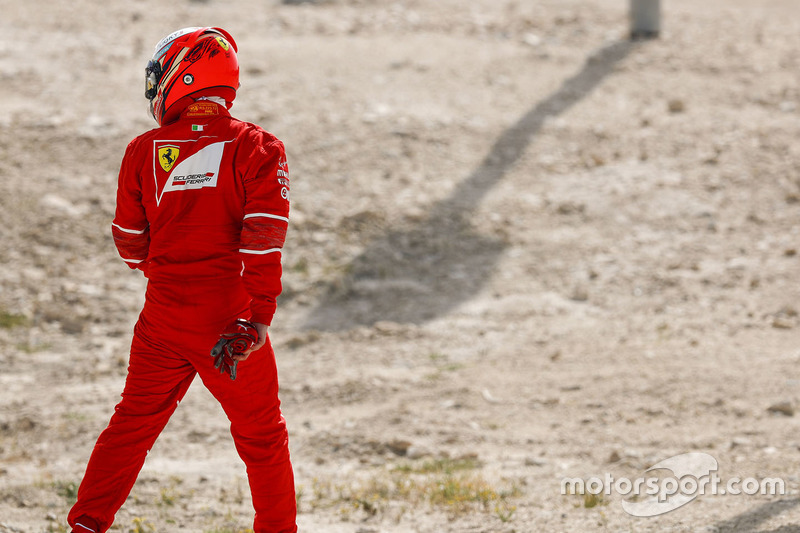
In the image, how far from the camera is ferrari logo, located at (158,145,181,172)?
3311 millimetres

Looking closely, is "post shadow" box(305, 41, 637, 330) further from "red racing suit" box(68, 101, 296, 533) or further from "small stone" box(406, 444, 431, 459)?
"red racing suit" box(68, 101, 296, 533)

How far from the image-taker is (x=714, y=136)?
9812 millimetres

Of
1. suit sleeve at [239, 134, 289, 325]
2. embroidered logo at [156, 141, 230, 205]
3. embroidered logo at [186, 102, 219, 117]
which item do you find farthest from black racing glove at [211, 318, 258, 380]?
embroidered logo at [186, 102, 219, 117]

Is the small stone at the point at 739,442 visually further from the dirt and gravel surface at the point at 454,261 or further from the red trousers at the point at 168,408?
the red trousers at the point at 168,408

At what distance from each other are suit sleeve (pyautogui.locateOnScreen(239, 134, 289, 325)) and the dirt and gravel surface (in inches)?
60.0

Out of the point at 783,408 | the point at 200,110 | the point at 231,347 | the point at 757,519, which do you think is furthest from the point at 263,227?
the point at 783,408

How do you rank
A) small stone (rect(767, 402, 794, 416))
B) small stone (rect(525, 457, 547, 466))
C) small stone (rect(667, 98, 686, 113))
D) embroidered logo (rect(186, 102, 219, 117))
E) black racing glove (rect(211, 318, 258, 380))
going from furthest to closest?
1. small stone (rect(667, 98, 686, 113))
2. small stone (rect(767, 402, 794, 416))
3. small stone (rect(525, 457, 547, 466))
4. embroidered logo (rect(186, 102, 219, 117))
5. black racing glove (rect(211, 318, 258, 380))

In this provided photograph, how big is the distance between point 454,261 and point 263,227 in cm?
504

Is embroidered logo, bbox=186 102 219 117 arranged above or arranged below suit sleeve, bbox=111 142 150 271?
above

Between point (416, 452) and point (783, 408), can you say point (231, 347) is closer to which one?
point (416, 452)

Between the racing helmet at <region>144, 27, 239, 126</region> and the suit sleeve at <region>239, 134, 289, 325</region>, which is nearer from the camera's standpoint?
the suit sleeve at <region>239, 134, 289, 325</region>

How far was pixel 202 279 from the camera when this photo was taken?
3.33m

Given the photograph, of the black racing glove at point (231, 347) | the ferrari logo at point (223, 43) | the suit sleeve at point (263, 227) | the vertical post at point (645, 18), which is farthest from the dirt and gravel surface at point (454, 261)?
the ferrari logo at point (223, 43)

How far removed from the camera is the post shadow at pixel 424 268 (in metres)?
7.55
